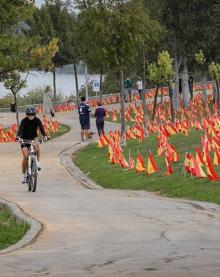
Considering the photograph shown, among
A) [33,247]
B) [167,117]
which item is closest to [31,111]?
[33,247]

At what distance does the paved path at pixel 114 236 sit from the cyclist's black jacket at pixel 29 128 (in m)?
1.17

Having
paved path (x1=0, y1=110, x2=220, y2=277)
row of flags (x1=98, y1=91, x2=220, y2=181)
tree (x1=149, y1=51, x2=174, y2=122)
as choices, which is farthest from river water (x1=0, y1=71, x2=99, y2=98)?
paved path (x1=0, y1=110, x2=220, y2=277)

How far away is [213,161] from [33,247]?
880 cm

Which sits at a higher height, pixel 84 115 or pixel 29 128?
pixel 29 128

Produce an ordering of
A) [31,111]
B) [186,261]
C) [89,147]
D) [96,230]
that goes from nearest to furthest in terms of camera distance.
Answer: [186,261] → [96,230] → [31,111] → [89,147]

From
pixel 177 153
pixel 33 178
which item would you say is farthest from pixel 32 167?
pixel 177 153

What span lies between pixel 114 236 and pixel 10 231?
1568 mm

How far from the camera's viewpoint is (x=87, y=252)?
845cm

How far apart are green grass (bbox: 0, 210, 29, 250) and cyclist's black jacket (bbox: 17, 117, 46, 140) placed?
397 centimetres

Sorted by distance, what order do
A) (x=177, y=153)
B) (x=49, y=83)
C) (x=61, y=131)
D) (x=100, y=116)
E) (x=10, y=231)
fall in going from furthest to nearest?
(x=49, y=83) < (x=61, y=131) < (x=100, y=116) < (x=177, y=153) < (x=10, y=231)

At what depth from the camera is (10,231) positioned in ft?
33.9

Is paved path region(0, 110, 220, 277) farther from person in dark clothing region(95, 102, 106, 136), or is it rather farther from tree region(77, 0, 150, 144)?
person in dark clothing region(95, 102, 106, 136)

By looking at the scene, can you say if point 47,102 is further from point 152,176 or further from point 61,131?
point 152,176

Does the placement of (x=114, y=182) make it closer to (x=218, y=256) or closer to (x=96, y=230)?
(x=96, y=230)
